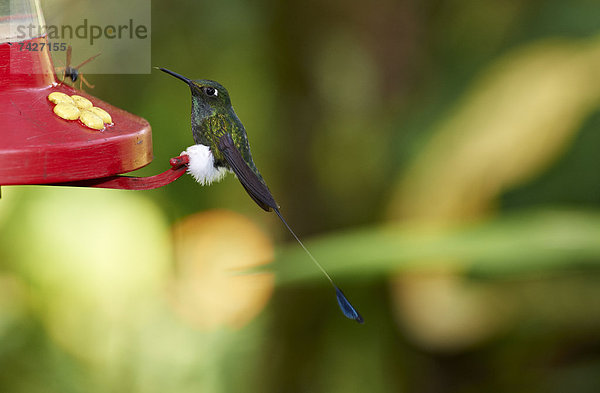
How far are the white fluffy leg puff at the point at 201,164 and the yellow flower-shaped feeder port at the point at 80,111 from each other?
6.6 inches

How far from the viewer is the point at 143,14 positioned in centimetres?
364

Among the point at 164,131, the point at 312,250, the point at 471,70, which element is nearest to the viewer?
the point at 312,250

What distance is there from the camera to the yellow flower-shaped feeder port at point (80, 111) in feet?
4.02

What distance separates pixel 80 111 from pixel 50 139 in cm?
15

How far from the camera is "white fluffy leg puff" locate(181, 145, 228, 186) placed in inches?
52.5

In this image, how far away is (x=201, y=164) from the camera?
134 cm

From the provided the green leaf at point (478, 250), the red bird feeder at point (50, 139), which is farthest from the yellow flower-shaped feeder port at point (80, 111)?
the green leaf at point (478, 250)

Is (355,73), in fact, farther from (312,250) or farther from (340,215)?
(312,250)

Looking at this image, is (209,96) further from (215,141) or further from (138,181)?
(138,181)

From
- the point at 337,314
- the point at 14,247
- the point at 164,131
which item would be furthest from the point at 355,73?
the point at 14,247

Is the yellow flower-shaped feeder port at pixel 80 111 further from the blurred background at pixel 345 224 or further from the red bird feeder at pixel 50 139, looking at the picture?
the blurred background at pixel 345 224

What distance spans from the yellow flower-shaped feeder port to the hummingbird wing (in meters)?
0.23

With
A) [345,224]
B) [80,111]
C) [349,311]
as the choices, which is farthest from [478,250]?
[80,111]

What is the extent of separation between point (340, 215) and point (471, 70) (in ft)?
4.08
